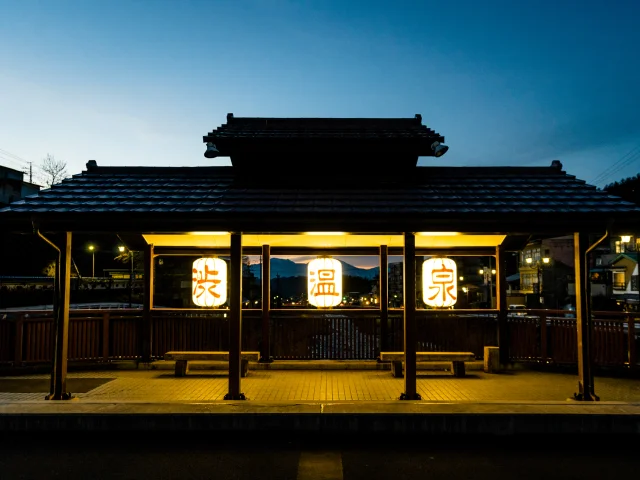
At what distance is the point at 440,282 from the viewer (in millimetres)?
10312

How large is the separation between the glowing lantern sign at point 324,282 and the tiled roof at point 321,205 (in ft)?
7.48

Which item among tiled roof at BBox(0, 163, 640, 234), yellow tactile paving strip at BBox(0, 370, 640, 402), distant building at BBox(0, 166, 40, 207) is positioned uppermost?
distant building at BBox(0, 166, 40, 207)

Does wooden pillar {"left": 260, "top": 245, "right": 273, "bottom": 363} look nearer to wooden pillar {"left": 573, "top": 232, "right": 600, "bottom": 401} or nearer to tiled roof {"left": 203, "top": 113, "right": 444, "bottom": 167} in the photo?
tiled roof {"left": 203, "top": 113, "right": 444, "bottom": 167}

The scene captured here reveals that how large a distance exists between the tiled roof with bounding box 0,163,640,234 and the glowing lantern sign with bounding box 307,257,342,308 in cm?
228

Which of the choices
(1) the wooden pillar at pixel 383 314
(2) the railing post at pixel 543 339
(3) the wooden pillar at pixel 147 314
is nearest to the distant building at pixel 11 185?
(3) the wooden pillar at pixel 147 314

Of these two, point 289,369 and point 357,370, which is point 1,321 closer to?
point 289,369

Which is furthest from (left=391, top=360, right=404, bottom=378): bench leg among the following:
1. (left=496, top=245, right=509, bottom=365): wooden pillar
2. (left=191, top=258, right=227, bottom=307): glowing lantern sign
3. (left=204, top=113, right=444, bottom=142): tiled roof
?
(left=204, top=113, right=444, bottom=142): tiled roof

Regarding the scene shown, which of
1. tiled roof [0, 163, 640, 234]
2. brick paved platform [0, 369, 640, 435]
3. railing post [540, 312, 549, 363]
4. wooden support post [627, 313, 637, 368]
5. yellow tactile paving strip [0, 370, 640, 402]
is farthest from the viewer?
railing post [540, 312, 549, 363]

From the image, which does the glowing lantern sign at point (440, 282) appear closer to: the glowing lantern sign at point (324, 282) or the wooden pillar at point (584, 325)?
the glowing lantern sign at point (324, 282)

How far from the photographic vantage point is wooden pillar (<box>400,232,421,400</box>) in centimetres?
759

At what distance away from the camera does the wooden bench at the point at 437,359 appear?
31.2 feet

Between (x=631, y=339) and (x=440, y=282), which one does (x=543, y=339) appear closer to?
(x=631, y=339)
